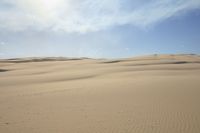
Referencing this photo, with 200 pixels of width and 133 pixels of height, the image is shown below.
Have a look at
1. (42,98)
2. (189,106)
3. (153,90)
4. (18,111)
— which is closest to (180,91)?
(153,90)

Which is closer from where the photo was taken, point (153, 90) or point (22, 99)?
point (22, 99)

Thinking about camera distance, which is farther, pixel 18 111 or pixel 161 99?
pixel 161 99

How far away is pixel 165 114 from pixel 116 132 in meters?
1.73

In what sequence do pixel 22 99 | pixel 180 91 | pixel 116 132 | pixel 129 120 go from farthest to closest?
pixel 180 91, pixel 22 99, pixel 129 120, pixel 116 132

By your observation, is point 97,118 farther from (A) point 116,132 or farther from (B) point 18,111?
(B) point 18,111

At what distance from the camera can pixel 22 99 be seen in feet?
23.2

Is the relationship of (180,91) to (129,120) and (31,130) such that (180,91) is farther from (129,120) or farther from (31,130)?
(31,130)

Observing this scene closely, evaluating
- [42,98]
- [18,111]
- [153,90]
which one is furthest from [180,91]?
[18,111]

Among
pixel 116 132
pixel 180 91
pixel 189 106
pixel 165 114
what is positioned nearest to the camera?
pixel 116 132

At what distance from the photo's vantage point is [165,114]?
495cm

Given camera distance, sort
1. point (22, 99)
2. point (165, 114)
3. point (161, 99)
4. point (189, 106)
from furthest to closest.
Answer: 1. point (22, 99)
2. point (161, 99)
3. point (189, 106)
4. point (165, 114)

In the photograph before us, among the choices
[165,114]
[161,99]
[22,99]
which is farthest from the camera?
[22,99]

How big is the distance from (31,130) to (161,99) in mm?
4455

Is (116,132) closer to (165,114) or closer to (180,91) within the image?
(165,114)
